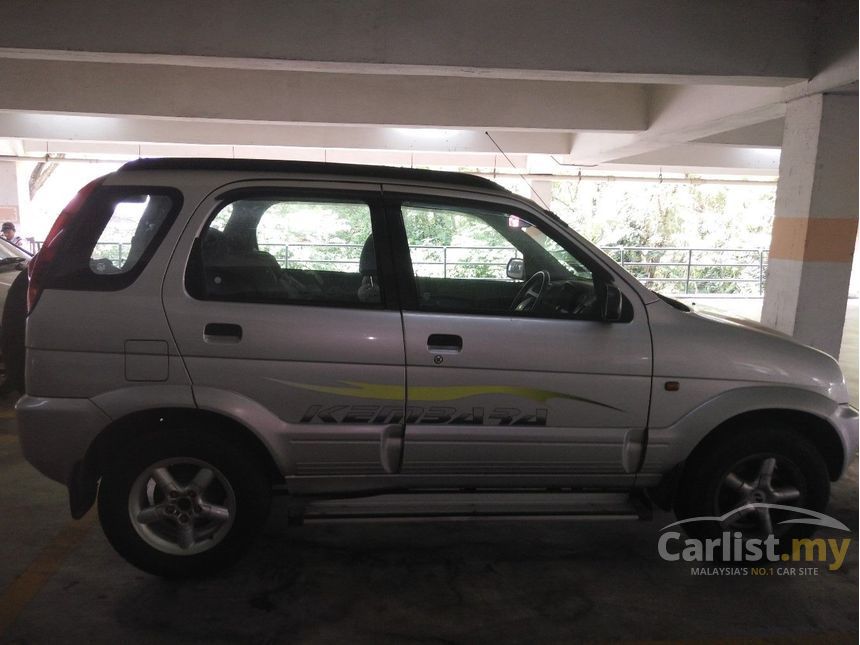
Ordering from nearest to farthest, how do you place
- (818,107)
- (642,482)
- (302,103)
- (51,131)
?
(642,482), (818,107), (302,103), (51,131)

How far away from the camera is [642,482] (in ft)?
11.0

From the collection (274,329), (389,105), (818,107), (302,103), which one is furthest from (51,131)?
(818,107)

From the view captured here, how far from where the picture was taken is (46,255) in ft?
9.81

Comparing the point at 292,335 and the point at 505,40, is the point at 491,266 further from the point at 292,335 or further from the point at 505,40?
the point at 505,40

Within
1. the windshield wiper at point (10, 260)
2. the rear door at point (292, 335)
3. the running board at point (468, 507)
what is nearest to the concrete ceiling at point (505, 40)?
the windshield wiper at point (10, 260)

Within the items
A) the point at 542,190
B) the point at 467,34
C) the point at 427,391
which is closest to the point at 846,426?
the point at 427,391

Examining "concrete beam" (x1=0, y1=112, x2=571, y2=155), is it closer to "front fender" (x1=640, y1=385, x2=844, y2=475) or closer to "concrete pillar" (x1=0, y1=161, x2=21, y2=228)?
"concrete pillar" (x1=0, y1=161, x2=21, y2=228)

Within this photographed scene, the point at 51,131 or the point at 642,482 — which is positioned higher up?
Answer: the point at 51,131

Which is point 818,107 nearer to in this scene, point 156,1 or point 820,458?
point 820,458

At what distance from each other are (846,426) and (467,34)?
4.86 meters

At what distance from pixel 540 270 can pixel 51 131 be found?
11.2 meters

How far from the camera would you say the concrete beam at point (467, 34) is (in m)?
6.02

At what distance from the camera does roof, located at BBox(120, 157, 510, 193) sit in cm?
318

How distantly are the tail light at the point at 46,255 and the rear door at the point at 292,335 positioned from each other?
1.79 ft
